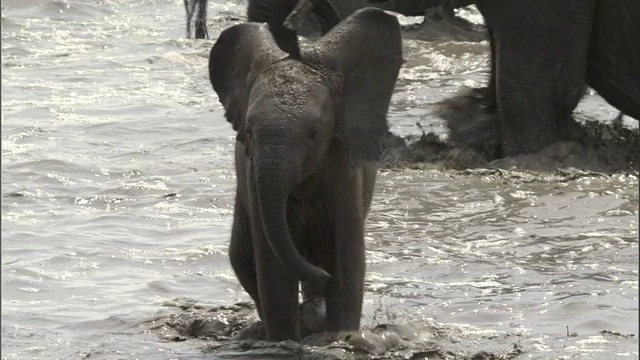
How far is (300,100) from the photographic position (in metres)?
6.70

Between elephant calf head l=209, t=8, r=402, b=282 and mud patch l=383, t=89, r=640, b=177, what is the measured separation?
406cm

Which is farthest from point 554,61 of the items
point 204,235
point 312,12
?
point 204,235

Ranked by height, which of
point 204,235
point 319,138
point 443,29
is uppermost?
point 319,138

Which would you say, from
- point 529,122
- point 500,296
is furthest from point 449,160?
point 500,296

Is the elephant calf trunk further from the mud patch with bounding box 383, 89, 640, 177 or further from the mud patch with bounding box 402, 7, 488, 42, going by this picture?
the mud patch with bounding box 402, 7, 488, 42

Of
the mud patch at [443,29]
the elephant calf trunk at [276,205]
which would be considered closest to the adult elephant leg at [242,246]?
the elephant calf trunk at [276,205]

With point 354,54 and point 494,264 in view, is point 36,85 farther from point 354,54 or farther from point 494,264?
point 354,54

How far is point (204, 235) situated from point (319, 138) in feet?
9.68

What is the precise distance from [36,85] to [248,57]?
7.53 meters

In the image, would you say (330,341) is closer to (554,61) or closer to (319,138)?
(319,138)

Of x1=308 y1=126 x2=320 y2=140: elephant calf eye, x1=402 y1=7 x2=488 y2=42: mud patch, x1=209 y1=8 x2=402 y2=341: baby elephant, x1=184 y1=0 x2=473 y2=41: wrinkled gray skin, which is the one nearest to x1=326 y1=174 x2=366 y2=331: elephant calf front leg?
x1=209 y1=8 x2=402 y2=341: baby elephant

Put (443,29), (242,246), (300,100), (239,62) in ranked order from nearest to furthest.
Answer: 1. (300,100)
2. (239,62)
3. (242,246)
4. (443,29)

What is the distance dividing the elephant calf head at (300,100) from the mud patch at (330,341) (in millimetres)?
413

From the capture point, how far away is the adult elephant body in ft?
37.0
